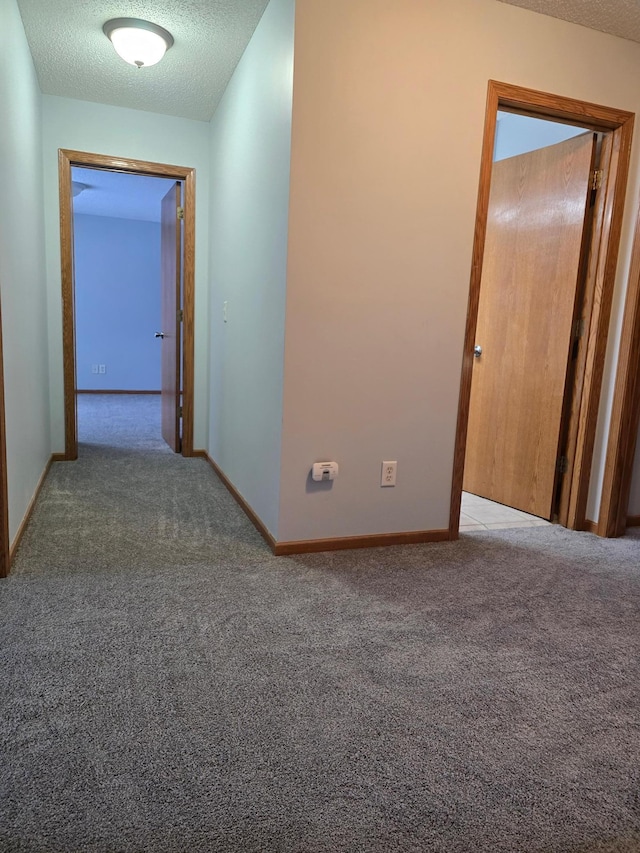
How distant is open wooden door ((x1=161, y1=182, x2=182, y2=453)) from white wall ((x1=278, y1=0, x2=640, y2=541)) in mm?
2115

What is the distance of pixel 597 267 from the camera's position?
2.71m

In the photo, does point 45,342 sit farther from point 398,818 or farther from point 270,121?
point 398,818

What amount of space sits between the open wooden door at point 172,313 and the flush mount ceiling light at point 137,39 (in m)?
1.24

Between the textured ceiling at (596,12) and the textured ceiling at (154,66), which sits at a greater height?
the textured ceiling at (154,66)

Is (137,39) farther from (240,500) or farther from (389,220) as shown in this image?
(240,500)

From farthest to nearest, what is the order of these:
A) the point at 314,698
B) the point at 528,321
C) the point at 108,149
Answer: the point at 108,149
the point at 528,321
the point at 314,698

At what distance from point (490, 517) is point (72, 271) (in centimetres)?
316

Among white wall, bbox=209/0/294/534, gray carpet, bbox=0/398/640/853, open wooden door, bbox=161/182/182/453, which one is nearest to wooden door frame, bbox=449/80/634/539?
gray carpet, bbox=0/398/640/853

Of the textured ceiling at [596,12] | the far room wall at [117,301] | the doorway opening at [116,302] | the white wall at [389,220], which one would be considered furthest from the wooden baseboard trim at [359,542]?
the far room wall at [117,301]

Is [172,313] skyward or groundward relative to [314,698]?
skyward

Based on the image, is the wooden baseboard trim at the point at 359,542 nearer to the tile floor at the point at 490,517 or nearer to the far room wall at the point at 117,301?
the tile floor at the point at 490,517

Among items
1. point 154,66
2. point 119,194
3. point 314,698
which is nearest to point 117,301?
point 119,194

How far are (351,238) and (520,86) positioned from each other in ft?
3.32

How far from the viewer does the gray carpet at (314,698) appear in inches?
42.8
